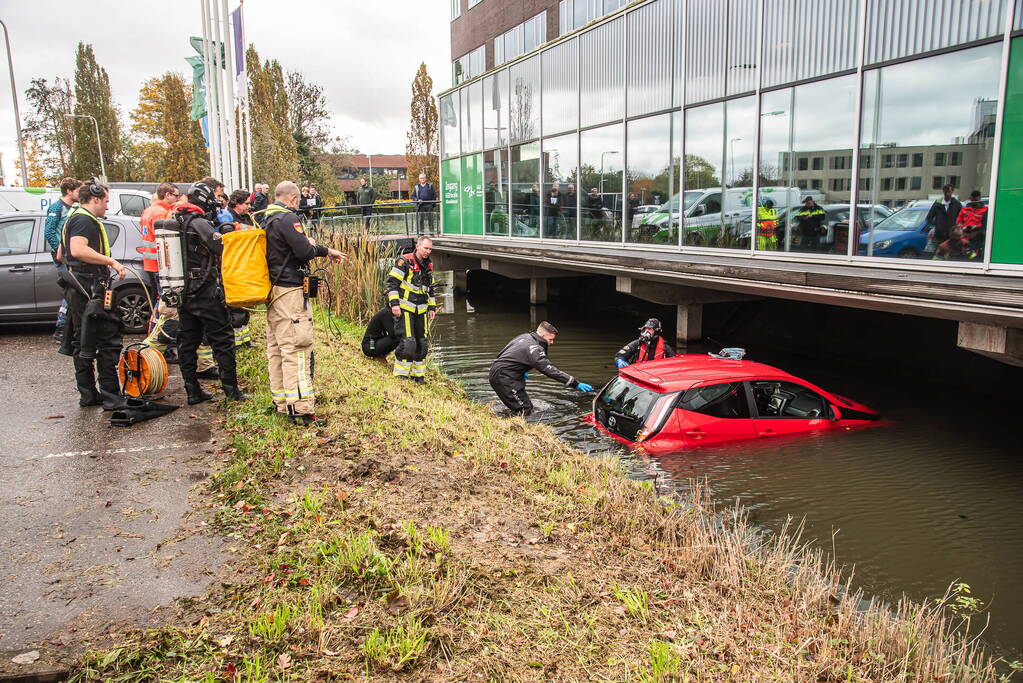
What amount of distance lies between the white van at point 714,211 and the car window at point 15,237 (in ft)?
39.8

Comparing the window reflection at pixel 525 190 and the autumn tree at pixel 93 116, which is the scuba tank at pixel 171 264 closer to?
the window reflection at pixel 525 190

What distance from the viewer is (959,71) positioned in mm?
10453

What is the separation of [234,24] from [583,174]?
9564mm

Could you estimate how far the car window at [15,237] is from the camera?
11195mm

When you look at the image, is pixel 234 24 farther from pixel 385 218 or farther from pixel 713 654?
pixel 713 654

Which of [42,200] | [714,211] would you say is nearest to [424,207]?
[42,200]

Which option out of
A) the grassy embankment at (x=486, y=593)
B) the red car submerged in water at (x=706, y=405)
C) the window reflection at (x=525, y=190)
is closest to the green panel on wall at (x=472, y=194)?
→ the window reflection at (x=525, y=190)

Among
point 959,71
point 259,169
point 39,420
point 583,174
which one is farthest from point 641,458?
point 259,169

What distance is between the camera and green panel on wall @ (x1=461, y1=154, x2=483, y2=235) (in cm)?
2639

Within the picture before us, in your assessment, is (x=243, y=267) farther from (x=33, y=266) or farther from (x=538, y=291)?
(x=538, y=291)

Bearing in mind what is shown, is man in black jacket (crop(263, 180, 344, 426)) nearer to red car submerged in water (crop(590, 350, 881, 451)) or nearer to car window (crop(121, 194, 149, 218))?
red car submerged in water (crop(590, 350, 881, 451))

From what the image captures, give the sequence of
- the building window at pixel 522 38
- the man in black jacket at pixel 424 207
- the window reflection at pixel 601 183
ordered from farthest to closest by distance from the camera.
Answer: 1. the building window at pixel 522 38
2. the man in black jacket at pixel 424 207
3. the window reflection at pixel 601 183

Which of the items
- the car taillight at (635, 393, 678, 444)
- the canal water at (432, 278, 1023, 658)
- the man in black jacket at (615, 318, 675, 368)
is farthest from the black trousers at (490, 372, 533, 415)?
the car taillight at (635, 393, 678, 444)

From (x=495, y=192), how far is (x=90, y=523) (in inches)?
854
